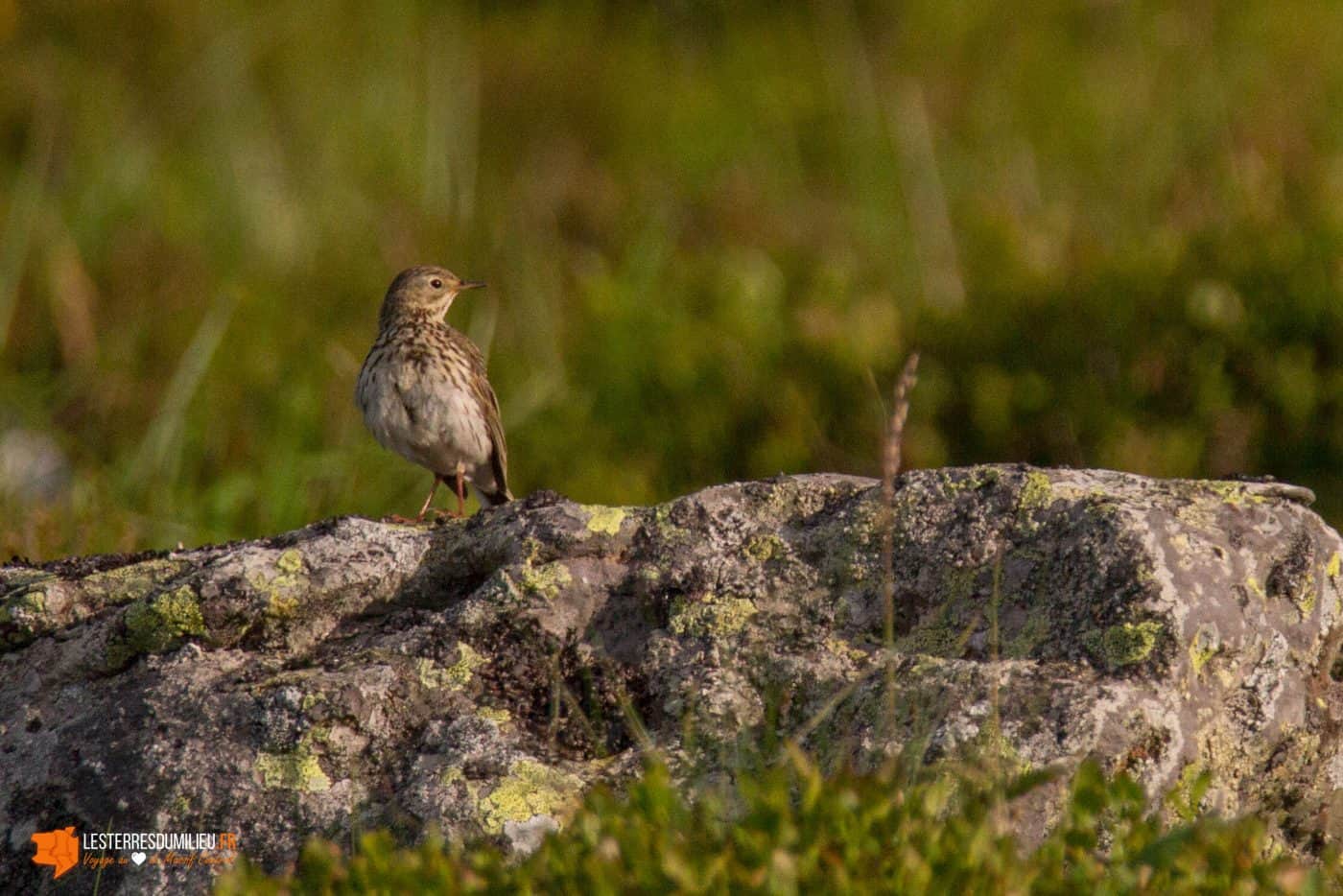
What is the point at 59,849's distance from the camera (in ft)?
11.8

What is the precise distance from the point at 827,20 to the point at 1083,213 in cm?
641

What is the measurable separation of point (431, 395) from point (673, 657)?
2728 millimetres

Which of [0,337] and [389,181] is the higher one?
[389,181]

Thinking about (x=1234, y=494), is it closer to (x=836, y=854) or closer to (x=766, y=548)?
(x=766, y=548)

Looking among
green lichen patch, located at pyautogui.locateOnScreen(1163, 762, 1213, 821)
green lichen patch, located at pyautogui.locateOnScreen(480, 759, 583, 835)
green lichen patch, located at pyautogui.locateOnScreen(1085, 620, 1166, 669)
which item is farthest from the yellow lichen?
green lichen patch, located at pyautogui.locateOnScreen(1163, 762, 1213, 821)

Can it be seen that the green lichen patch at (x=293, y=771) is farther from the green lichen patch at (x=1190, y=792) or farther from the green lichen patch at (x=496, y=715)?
the green lichen patch at (x=1190, y=792)

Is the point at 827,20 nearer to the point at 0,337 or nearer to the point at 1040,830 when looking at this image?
the point at 0,337

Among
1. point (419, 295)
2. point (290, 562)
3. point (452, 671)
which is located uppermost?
point (419, 295)

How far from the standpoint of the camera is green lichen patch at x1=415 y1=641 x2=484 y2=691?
386 cm

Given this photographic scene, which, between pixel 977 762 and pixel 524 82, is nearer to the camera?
pixel 977 762

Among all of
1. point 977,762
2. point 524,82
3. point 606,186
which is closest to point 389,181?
point 606,186

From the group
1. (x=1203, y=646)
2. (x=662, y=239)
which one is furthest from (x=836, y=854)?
(x=662, y=239)

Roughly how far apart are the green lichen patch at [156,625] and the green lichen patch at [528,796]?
89cm

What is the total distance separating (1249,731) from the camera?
3740mm
